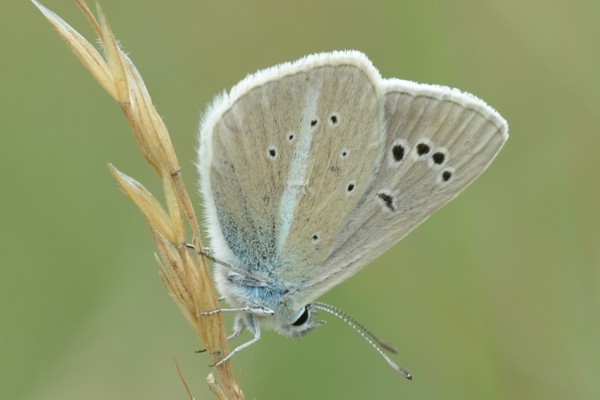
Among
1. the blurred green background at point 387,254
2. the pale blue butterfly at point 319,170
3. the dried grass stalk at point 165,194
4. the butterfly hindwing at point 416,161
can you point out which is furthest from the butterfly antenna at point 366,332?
the dried grass stalk at point 165,194

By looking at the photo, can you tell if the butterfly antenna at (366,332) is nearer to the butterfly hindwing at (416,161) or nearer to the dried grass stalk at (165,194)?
the butterfly hindwing at (416,161)

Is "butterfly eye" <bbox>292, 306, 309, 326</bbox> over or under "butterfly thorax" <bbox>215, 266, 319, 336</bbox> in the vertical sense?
under

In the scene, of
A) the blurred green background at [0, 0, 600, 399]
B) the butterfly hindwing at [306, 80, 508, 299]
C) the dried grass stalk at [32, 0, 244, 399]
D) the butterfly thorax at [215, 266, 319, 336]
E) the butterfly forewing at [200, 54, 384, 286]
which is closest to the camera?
the dried grass stalk at [32, 0, 244, 399]

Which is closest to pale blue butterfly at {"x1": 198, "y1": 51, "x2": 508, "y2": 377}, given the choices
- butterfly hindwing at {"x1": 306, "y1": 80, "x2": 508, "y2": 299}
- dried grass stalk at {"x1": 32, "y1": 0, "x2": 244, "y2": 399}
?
butterfly hindwing at {"x1": 306, "y1": 80, "x2": 508, "y2": 299}

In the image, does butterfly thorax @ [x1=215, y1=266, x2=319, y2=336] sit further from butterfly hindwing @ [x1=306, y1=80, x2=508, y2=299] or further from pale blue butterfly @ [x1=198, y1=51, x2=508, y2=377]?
butterfly hindwing @ [x1=306, y1=80, x2=508, y2=299]

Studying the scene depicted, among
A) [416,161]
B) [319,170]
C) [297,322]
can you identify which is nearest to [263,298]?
[297,322]

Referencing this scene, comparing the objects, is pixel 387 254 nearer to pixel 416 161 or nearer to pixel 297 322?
pixel 297 322

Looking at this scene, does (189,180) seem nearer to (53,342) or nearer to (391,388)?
(53,342)
